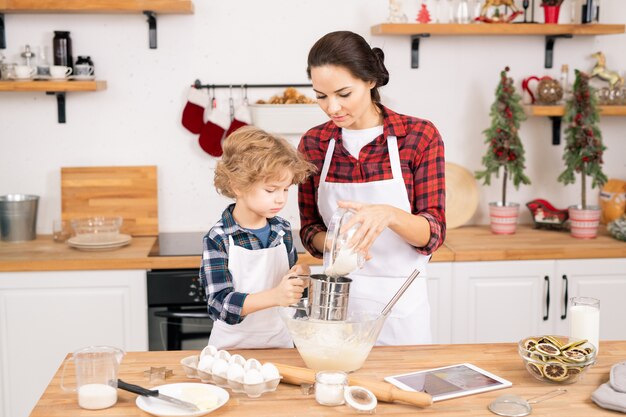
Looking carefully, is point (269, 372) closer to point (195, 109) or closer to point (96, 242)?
point (96, 242)

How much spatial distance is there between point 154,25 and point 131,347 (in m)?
1.44

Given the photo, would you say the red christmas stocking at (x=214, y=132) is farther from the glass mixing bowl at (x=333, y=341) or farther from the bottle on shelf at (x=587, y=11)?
the glass mixing bowl at (x=333, y=341)

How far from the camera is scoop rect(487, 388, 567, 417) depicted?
1.63m

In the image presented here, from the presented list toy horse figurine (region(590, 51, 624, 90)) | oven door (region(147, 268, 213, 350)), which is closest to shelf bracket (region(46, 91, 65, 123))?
oven door (region(147, 268, 213, 350))

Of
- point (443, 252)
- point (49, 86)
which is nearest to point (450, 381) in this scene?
point (443, 252)

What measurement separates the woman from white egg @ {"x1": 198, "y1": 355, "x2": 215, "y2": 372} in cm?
64

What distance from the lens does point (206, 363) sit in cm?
177

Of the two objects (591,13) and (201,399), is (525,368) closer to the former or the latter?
(201,399)

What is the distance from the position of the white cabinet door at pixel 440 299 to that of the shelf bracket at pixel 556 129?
39.5 inches

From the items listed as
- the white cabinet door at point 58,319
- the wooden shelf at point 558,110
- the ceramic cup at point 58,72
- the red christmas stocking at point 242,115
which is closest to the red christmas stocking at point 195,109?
the red christmas stocking at point 242,115

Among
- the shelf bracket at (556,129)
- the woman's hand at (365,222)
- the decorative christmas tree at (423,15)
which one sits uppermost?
the decorative christmas tree at (423,15)

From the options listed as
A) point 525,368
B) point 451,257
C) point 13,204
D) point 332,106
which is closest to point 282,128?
point 451,257

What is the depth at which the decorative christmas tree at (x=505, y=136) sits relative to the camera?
143 inches

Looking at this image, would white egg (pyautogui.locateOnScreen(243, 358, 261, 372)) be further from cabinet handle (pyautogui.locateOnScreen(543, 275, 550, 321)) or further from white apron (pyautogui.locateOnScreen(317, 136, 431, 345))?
cabinet handle (pyautogui.locateOnScreen(543, 275, 550, 321))
